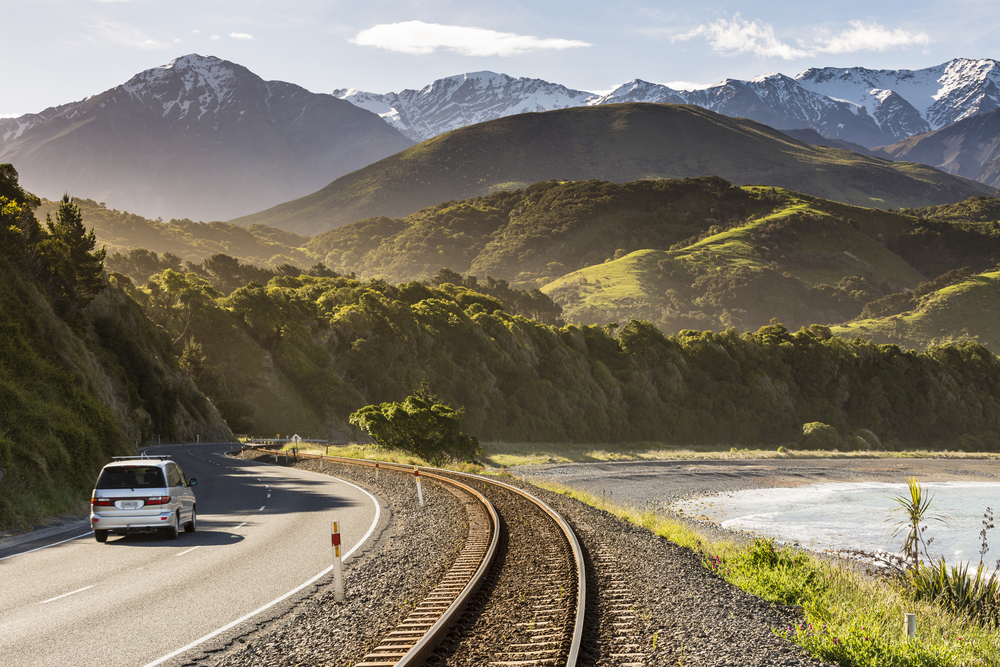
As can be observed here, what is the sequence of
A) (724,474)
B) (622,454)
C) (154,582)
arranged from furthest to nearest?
(622,454), (724,474), (154,582)

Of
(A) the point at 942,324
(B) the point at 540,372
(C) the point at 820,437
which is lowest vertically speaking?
(C) the point at 820,437

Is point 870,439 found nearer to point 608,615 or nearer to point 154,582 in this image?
point 608,615

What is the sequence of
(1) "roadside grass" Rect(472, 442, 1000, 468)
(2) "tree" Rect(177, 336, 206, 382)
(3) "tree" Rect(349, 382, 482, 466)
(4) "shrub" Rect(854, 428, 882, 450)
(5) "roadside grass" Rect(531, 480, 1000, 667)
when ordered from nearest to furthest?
(5) "roadside grass" Rect(531, 480, 1000, 667) < (3) "tree" Rect(349, 382, 482, 466) < (1) "roadside grass" Rect(472, 442, 1000, 468) < (2) "tree" Rect(177, 336, 206, 382) < (4) "shrub" Rect(854, 428, 882, 450)

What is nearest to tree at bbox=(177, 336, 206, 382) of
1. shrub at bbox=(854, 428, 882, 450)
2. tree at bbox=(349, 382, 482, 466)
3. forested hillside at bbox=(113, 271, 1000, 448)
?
forested hillside at bbox=(113, 271, 1000, 448)

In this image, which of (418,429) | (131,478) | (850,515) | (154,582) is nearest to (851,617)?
(154,582)

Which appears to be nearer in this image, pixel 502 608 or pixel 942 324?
pixel 502 608

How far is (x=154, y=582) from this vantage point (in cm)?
1157

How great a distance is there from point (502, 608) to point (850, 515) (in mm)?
30824

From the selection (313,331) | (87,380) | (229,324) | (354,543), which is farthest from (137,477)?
(313,331)

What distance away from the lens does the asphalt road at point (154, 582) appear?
8.30m

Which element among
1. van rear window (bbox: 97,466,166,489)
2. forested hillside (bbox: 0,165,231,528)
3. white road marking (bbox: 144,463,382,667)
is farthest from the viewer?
forested hillside (bbox: 0,165,231,528)

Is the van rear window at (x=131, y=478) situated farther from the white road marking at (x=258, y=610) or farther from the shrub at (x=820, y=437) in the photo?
the shrub at (x=820, y=437)

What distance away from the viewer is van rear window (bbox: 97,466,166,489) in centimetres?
1521

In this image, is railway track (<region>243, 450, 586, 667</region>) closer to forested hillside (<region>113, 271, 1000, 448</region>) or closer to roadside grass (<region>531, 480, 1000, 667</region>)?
roadside grass (<region>531, 480, 1000, 667</region>)
